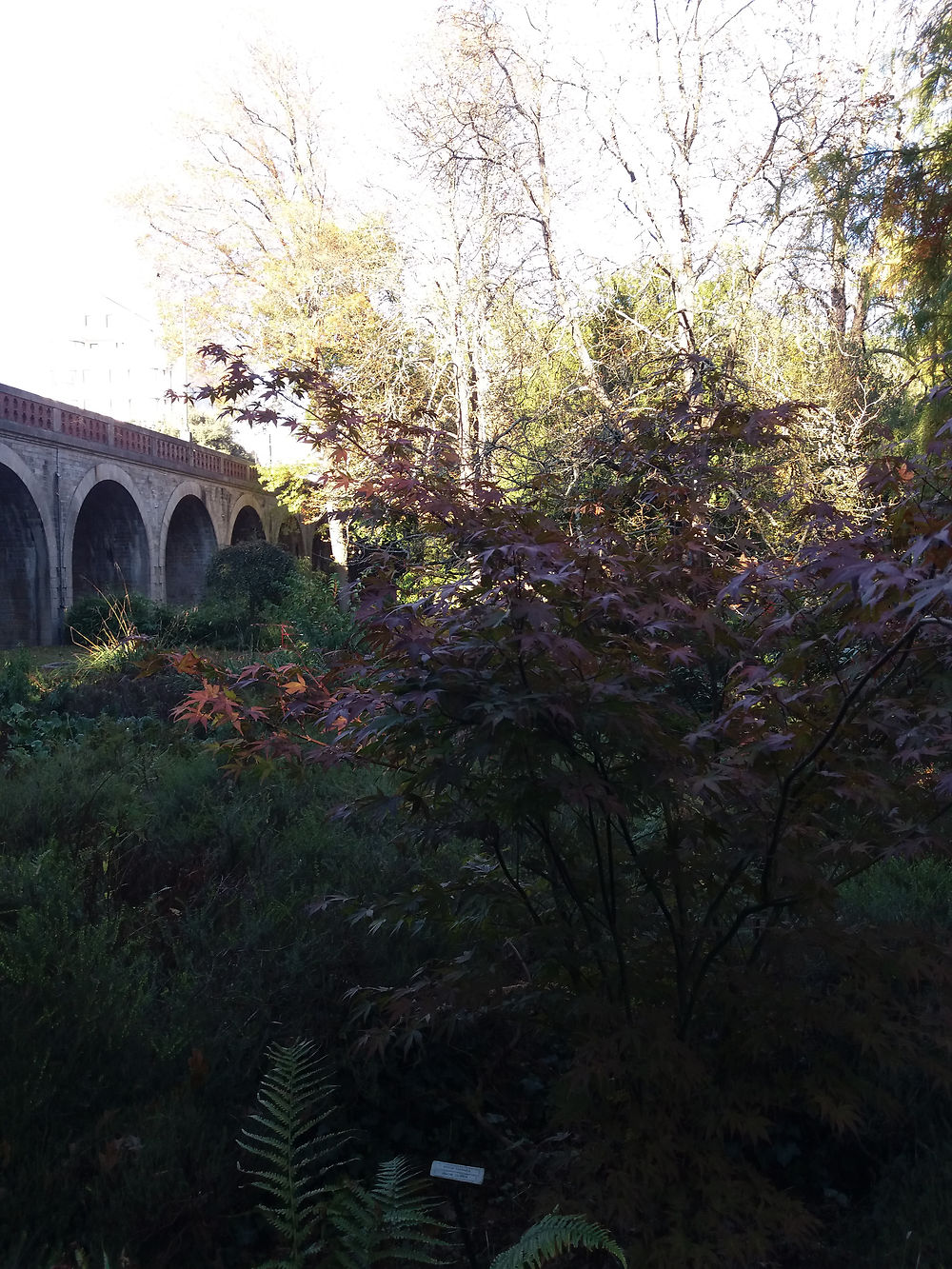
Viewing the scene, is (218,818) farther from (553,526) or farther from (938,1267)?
(938,1267)

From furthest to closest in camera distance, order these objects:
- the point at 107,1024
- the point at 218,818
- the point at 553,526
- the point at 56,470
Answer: the point at 56,470, the point at 218,818, the point at 107,1024, the point at 553,526

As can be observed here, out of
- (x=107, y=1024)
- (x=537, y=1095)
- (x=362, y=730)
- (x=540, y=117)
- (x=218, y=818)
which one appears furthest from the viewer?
(x=540, y=117)

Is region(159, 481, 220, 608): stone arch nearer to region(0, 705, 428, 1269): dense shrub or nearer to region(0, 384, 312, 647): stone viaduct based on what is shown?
region(0, 384, 312, 647): stone viaduct

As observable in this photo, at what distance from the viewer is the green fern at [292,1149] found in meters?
2.22

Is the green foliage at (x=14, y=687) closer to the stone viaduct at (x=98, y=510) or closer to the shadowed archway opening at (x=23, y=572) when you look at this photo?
the stone viaduct at (x=98, y=510)

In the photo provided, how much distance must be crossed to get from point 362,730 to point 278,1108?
1.12 metres

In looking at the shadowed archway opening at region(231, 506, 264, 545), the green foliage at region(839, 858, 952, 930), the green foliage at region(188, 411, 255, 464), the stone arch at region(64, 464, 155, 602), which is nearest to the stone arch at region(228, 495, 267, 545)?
the shadowed archway opening at region(231, 506, 264, 545)

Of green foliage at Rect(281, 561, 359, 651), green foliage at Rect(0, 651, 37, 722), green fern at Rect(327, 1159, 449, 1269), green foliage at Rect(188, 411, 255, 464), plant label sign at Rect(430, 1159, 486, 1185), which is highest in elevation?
green foliage at Rect(188, 411, 255, 464)

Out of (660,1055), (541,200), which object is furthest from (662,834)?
(541,200)

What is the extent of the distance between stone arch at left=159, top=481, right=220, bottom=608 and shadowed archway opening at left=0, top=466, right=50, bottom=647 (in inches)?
401

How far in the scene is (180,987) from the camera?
3320 mm

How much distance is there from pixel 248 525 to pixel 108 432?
14435 millimetres

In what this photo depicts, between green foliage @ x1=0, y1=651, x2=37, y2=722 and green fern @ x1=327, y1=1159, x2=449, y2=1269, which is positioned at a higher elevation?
green foliage @ x1=0, y1=651, x2=37, y2=722

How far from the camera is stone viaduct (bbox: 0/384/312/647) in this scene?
19.8 m
